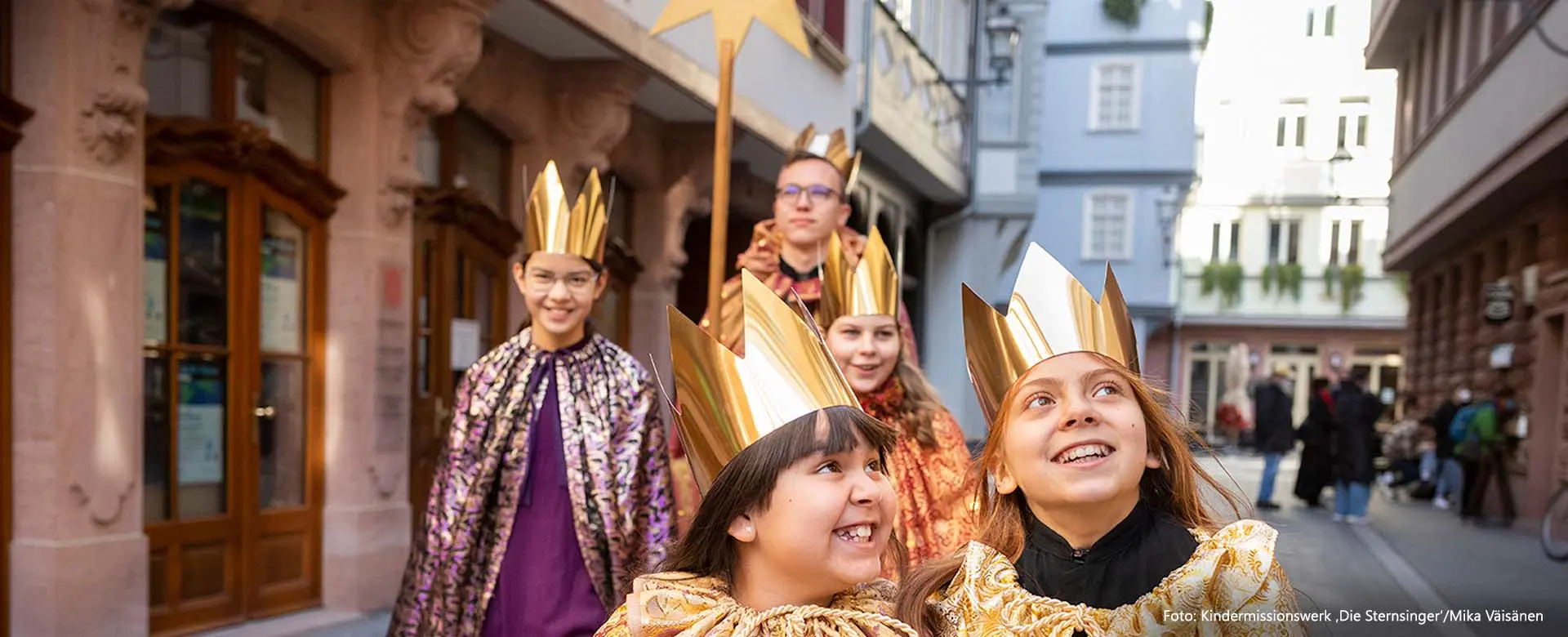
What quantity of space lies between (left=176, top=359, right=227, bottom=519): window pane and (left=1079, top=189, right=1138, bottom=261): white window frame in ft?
67.6

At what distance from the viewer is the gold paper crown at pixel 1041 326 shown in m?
2.08

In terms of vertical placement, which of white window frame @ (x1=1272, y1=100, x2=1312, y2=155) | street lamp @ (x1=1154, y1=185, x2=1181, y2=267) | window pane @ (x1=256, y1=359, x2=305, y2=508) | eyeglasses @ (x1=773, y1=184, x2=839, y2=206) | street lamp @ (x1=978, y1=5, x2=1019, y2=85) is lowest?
window pane @ (x1=256, y1=359, x2=305, y2=508)

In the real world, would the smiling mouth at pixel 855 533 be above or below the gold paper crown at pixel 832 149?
below

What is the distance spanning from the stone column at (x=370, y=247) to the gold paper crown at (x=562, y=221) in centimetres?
281

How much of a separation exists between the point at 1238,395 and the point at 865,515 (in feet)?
90.3

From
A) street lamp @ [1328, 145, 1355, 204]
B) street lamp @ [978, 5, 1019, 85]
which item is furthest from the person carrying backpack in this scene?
street lamp @ [1328, 145, 1355, 204]

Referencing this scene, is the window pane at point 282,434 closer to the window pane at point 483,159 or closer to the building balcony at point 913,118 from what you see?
the window pane at point 483,159

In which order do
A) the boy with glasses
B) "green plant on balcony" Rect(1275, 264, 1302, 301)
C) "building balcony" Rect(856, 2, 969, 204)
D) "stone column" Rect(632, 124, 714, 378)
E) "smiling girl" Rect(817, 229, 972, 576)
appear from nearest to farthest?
1. "smiling girl" Rect(817, 229, 972, 576)
2. the boy with glasses
3. "stone column" Rect(632, 124, 714, 378)
4. "green plant on balcony" Rect(1275, 264, 1302, 301)
5. "building balcony" Rect(856, 2, 969, 204)

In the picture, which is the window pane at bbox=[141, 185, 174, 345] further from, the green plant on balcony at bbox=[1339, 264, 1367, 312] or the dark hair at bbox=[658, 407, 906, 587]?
the green plant on balcony at bbox=[1339, 264, 1367, 312]

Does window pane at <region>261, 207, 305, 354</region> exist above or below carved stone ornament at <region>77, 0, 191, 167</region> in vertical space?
below

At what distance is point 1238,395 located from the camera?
27.6m

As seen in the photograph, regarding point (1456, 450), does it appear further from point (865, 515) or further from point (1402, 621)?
point (865, 515)

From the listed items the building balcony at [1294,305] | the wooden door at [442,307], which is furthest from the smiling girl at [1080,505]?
the building balcony at [1294,305]

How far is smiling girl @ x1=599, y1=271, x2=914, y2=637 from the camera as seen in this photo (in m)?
1.93
